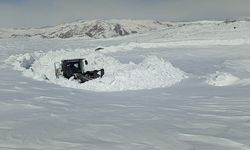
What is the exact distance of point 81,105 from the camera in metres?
10.2

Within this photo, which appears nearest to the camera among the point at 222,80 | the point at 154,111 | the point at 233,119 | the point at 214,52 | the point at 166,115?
the point at 233,119

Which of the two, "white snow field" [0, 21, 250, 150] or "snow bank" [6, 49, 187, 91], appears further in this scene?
"snow bank" [6, 49, 187, 91]

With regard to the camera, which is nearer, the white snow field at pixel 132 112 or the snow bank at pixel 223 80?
the white snow field at pixel 132 112

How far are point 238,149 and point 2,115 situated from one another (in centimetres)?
464

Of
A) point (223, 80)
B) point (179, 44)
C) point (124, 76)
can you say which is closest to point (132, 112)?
point (223, 80)

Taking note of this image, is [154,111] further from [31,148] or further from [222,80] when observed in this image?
[222,80]

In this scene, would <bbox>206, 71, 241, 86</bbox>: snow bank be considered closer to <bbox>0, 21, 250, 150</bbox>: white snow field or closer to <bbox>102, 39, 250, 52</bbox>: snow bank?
<bbox>0, 21, 250, 150</bbox>: white snow field

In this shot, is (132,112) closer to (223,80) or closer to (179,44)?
(223,80)

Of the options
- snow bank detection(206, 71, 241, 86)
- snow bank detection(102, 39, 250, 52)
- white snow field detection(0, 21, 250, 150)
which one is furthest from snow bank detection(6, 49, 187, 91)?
snow bank detection(102, 39, 250, 52)

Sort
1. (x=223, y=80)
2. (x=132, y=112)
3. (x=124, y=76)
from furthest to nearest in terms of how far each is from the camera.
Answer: (x=124, y=76)
(x=223, y=80)
(x=132, y=112)

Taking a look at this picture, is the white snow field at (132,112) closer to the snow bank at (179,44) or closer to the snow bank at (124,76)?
the snow bank at (124,76)

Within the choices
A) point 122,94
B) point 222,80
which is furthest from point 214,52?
point 122,94

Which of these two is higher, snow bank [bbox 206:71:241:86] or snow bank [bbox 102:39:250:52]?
snow bank [bbox 102:39:250:52]

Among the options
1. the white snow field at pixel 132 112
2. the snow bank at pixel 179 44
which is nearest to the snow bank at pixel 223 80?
the white snow field at pixel 132 112
